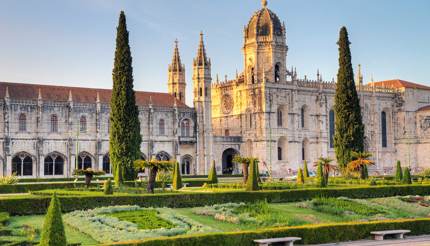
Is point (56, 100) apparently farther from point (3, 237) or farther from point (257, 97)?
point (3, 237)

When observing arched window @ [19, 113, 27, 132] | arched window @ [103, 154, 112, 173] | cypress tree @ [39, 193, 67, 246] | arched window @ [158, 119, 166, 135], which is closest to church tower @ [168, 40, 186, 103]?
arched window @ [158, 119, 166, 135]

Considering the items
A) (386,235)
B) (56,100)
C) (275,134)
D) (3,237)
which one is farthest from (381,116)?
(3,237)

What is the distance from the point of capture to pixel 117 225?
78.6 feet

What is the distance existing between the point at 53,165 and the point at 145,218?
36.7m

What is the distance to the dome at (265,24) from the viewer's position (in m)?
74.3

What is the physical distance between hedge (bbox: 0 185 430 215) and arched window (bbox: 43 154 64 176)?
33.1m

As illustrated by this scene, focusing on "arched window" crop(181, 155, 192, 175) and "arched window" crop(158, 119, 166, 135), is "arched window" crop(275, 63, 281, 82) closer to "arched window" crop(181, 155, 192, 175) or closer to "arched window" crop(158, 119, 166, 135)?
"arched window" crop(181, 155, 192, 175)

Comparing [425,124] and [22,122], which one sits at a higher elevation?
[425,124]

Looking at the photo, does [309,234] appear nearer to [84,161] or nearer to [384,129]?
[84,161]

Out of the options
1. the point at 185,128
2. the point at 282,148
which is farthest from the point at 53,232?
the point at 282,148

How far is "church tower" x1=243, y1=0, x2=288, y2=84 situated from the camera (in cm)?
7388

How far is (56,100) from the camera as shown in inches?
2384

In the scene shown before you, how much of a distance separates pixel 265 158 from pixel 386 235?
46346mm

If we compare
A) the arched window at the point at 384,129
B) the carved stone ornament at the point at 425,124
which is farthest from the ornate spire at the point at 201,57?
the carved stone ornament at the point at 425,124
